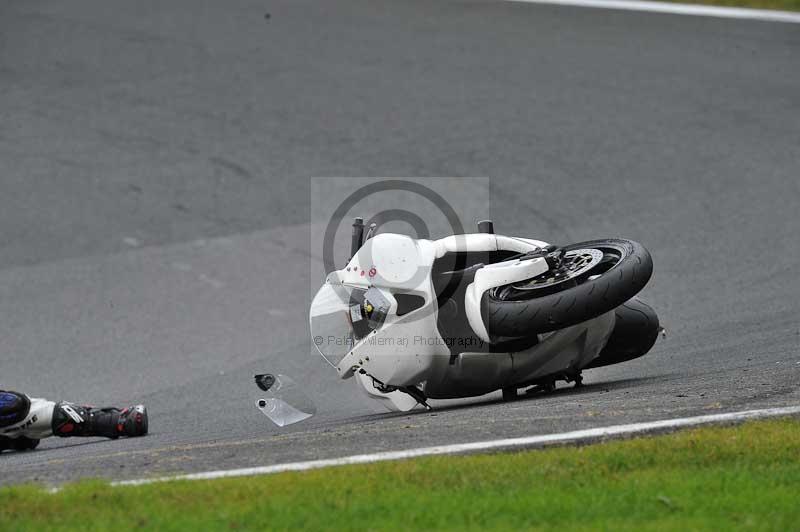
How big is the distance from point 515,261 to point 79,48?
11.3 meters

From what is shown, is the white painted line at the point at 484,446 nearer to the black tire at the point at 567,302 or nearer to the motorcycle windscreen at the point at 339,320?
the black tire at the point at 567,302

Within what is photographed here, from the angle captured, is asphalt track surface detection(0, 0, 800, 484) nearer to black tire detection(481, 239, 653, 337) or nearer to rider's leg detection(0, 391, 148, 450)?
rider's leg detection(0, 391, 148, 450)

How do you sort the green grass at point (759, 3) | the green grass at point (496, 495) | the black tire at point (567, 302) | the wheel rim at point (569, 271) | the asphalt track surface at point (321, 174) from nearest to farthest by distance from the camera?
the green grass at point (496, 495) → the black tire at point (567, 302) → the wheel rim at point (569, 271) → the asphalt track surface at point (321, 174) → the green grass at point (759, 3)

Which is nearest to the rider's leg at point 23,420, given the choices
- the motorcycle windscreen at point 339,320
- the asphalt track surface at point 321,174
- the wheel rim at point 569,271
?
the asphalt track surface at point 321,174

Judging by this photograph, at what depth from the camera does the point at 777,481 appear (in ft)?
15.8

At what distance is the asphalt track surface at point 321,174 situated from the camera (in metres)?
7.49

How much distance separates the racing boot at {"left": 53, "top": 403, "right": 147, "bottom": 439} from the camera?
24.2 ft

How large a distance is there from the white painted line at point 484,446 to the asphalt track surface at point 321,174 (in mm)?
165

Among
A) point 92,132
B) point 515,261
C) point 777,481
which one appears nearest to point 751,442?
point 777,481

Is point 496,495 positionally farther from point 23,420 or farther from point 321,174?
point 321,174

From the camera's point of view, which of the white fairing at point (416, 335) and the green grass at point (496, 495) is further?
the white fairing at point (416, 335)

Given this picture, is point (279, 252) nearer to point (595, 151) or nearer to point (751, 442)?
point (595, 151)

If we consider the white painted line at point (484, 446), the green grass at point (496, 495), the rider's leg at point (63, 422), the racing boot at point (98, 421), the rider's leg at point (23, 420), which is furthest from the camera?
the racing boot at point (98, 421)

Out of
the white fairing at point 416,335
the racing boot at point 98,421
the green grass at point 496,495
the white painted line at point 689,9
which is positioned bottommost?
the racing boot at point 98,421
